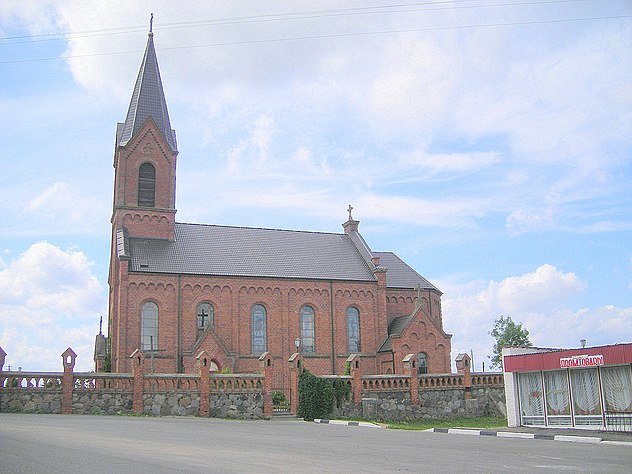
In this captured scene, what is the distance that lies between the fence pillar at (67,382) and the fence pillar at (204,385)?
6.18 m

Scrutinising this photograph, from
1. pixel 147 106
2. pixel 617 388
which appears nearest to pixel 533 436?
pixel 617 388

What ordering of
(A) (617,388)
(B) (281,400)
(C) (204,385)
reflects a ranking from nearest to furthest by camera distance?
(A) (617,388)
(C) (204,385)
(B) (281,400)

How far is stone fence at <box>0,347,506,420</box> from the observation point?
31.8 metres

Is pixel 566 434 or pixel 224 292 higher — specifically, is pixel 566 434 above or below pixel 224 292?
below

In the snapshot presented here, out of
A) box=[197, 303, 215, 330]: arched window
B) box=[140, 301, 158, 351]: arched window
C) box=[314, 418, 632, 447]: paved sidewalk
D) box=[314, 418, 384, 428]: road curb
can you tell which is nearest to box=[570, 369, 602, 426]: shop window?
box=[314, 418, 632, 447]: paved sidewalk

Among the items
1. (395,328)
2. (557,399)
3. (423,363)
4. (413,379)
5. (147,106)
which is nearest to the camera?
(557,399)

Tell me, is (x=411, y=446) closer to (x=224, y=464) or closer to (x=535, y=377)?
(x=224, y=464)

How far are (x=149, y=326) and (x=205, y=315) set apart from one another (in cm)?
390

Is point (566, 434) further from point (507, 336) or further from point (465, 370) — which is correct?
point (507, 336)

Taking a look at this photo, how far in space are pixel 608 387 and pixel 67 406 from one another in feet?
79.0

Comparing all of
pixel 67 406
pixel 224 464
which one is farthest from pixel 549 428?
pixel 67 406

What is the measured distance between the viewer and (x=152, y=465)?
1377cm

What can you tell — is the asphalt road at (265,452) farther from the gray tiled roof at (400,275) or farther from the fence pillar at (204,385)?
the gray tiled roof at (400,275)

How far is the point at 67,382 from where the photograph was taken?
3222 centimetres
